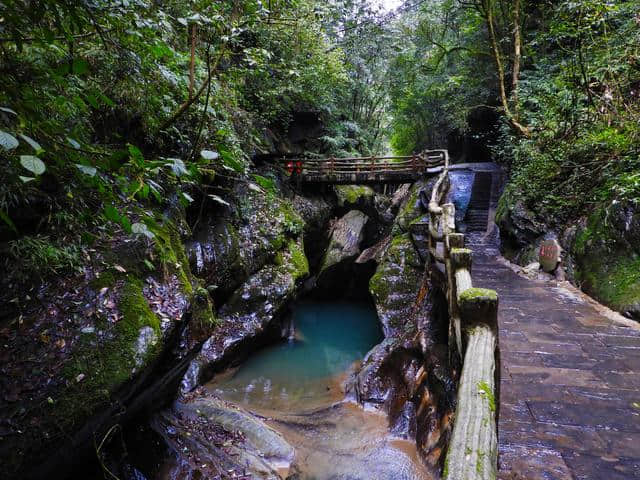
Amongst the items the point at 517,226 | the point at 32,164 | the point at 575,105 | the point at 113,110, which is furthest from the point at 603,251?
the point at 113,110

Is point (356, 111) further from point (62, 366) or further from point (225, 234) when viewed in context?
point (62, 366)

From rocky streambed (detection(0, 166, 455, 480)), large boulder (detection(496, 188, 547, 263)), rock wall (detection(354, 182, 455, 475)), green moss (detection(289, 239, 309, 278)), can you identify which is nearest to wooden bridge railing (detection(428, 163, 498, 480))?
rock wall (detection(354, 182, 455, 475))

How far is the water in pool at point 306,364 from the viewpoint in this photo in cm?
677

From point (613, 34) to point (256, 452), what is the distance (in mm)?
10692

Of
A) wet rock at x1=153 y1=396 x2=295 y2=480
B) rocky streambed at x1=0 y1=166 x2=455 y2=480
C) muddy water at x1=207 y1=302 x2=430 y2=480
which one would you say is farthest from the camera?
muddy water at x1=207 y1=302 x2=430 y2=480

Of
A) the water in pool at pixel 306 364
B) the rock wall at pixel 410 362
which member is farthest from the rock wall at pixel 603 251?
the water in pool at pixel 306 364

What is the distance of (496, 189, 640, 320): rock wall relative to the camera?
16.6 feet

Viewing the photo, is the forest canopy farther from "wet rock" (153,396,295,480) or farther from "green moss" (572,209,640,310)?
"wet rock" (153,396,295,480)

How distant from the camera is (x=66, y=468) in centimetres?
300

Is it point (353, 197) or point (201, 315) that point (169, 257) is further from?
point (353, 197)

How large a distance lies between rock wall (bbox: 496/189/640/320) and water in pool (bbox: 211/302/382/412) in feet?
15.5

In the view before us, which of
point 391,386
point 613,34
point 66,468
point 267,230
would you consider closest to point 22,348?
point 66,468

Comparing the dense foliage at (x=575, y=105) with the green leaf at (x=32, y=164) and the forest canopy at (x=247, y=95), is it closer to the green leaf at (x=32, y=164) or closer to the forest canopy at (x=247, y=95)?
the forest canopy at (x=247, y=95)

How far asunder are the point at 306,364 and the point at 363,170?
744cm
